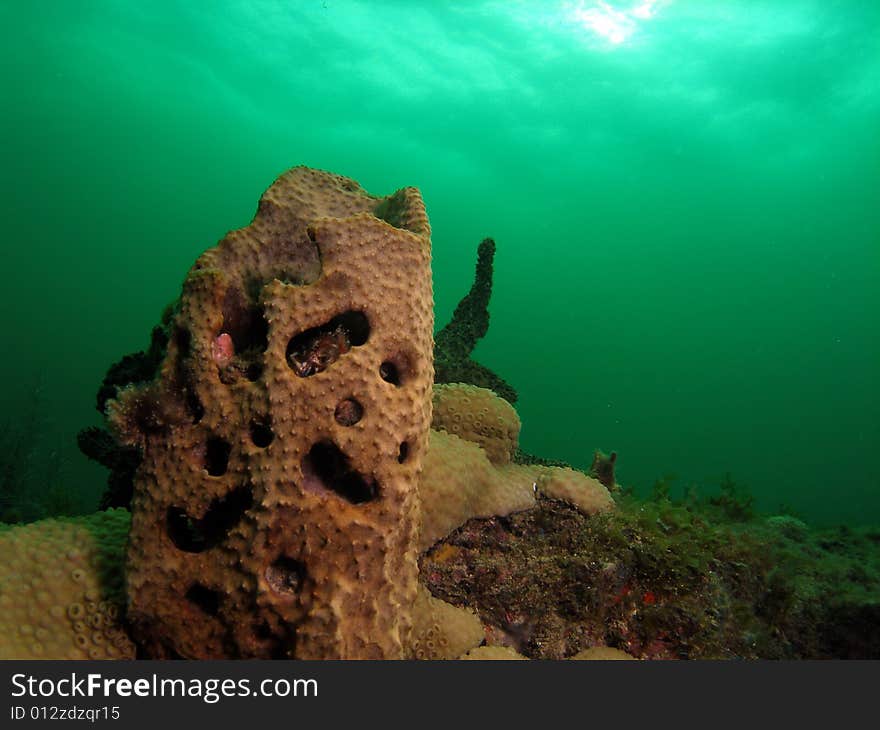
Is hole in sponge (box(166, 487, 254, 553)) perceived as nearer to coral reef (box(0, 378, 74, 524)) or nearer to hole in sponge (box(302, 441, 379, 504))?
hole in sponge (box(302, 441, 379, 504))

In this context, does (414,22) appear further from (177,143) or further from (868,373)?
(868,373)

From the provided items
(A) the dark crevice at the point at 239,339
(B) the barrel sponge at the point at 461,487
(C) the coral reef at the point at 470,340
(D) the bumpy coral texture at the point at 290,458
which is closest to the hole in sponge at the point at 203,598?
(D) the bumpy coral texture at the point at 290,458

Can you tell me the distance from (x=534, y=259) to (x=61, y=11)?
87251mm

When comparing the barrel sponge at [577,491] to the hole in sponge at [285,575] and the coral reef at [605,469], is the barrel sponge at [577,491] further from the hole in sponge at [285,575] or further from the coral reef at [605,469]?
the hole in sponge at [285,575]

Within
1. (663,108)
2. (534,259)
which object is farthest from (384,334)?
(534,259)

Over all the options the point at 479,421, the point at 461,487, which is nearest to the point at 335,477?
the point at 461,487

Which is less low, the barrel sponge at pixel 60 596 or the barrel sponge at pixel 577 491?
the barrel sponge at pixel 577 491

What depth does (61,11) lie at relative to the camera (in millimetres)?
44031

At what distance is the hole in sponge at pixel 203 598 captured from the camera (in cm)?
257

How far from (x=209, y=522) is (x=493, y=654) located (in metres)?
1.87

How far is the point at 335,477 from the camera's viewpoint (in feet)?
8.59

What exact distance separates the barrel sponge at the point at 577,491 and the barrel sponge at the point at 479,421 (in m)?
0.49

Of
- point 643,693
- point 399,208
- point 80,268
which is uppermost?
point 80,268

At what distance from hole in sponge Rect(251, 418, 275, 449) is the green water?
14765 millimetres
